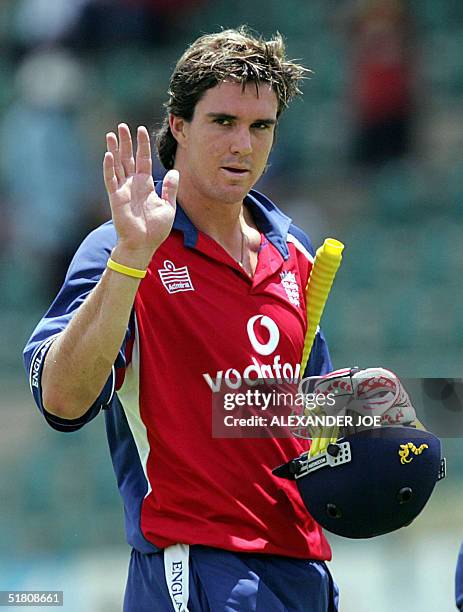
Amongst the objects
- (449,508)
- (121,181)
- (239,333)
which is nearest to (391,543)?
(449,508)

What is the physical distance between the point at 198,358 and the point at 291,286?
42 cm

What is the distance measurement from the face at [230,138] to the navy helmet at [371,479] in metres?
0.74

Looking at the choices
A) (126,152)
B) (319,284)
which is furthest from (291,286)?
(126,152)

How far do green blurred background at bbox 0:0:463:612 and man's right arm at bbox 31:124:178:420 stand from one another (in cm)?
354

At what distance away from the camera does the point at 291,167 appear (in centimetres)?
980

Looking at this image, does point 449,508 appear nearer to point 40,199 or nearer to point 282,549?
point 282,549

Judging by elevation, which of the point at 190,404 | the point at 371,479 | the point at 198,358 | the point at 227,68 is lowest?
the point at 371,479

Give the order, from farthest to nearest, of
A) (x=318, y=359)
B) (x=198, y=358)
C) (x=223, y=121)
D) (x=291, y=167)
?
(x=291, y=167)
(x=318, y=359)
(x=223, y=121)
(x=198, y=358)

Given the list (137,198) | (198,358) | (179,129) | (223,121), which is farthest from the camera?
(179,129)

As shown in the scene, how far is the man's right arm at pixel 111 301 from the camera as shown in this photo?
3.00 metres

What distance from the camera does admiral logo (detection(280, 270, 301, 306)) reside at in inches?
142

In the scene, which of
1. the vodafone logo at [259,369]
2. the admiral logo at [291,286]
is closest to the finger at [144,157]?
the vodafone logo at [259,369]

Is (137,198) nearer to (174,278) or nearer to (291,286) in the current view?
(174,278)

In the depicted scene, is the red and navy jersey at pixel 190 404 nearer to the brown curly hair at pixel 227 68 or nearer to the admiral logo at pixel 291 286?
the admiral logo at pixel 291 286
